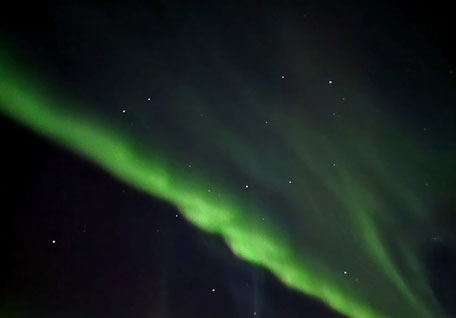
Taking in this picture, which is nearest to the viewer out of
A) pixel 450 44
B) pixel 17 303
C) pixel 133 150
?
pixel 17 303

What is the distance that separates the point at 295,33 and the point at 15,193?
1086 mm

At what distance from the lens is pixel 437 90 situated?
196 centimetres

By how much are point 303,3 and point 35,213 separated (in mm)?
1143

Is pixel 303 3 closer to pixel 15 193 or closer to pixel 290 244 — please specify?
pixel 290 244

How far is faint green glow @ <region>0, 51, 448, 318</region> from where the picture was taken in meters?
1.70

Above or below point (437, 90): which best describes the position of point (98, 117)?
below

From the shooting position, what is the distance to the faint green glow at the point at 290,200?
1.70 meters

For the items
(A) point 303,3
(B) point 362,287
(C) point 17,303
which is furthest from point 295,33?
(C) point 17,303

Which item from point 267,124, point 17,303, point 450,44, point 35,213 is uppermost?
point 450,44

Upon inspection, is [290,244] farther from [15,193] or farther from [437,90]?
[15,193]

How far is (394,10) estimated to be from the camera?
1.87 metres

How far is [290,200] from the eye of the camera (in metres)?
1.91

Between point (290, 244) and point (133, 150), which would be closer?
point (133, 150)

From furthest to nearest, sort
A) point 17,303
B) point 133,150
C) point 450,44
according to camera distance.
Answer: point 450,44, point 133,150, point 17,303
